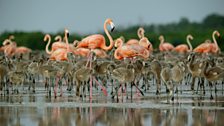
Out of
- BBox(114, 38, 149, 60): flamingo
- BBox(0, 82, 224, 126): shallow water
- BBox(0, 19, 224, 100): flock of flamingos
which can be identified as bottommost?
BBox(0, 82, 224, 126): shallow water

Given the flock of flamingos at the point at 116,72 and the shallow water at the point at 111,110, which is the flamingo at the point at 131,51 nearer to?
the flock of flamingos at the point at 116,72

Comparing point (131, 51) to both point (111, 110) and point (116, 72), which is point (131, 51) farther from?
point (111, 110)

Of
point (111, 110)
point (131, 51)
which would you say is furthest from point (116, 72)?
point (131, 51)

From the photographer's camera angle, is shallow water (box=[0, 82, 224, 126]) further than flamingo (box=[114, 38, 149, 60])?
No

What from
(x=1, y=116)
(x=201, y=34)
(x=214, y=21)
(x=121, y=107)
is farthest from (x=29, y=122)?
(x=214, y=21)

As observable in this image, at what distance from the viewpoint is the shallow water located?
14.3 m

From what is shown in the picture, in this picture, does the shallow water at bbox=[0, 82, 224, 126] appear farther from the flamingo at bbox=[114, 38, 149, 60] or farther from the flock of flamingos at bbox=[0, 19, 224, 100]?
the flamingo at bbox=[114, 38, 149, 60]

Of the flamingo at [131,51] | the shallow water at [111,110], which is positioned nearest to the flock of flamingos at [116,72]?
the flamingo at [131,51]

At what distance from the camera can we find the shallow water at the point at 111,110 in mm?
14336

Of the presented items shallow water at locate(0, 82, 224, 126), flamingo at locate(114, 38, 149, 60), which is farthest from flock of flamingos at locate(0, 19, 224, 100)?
shallow water at locate(0, 82, 224, 126)

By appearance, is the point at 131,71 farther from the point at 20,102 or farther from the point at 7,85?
the point at 7,85

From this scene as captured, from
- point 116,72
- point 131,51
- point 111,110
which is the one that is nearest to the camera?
point 111,110

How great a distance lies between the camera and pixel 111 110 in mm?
16078

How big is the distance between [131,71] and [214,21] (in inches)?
2339
